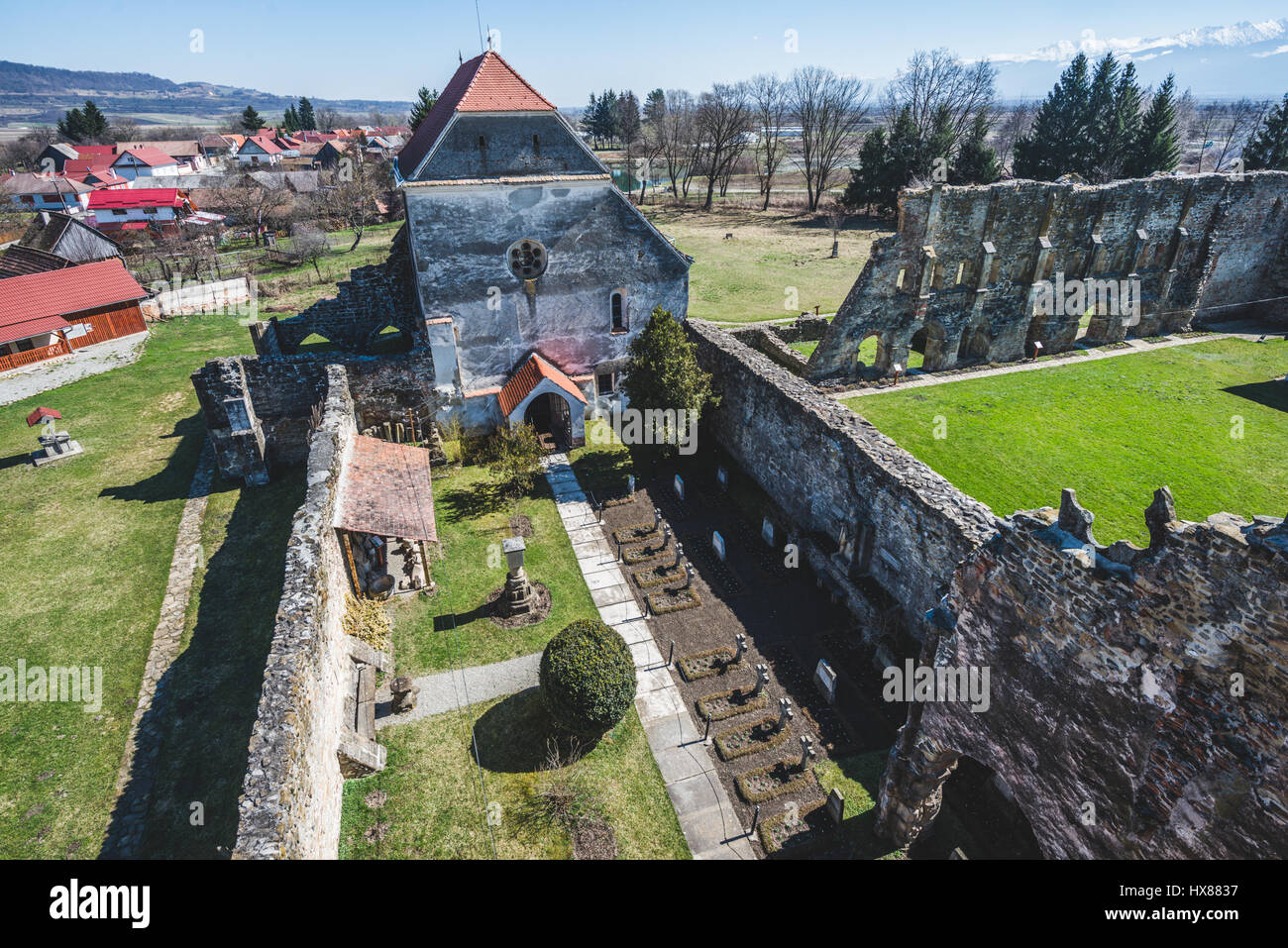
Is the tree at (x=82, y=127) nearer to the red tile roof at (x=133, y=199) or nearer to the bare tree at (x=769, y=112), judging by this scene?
the red tile roof at (x=133, y=199)

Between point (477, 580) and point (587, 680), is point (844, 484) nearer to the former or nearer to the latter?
point (587, 680)

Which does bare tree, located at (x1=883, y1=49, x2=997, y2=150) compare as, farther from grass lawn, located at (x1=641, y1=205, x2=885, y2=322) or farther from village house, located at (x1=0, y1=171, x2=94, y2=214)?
village house, located at (x1=0, y1=171, x2=94, y2=214)

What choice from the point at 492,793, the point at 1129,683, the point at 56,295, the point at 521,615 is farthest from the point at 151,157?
the point at 1129,683

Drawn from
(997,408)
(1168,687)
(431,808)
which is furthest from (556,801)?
(997,408)

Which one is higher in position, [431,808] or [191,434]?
[191,434]

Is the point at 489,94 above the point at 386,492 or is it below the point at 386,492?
above

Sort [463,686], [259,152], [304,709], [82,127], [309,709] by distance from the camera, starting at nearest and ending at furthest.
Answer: [304,709]
[309,709]
[463,686]
[82,127]
[259,152]
